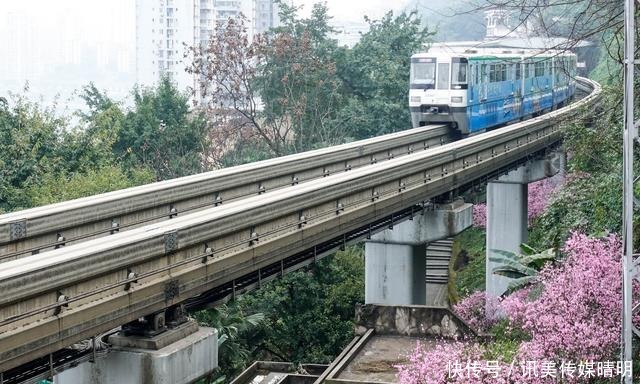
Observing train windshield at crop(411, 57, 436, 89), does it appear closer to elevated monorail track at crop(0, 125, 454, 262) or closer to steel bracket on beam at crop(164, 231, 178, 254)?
elevated monorail track at crop(0, 125, 454, 262)

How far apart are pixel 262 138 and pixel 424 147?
1425 cm

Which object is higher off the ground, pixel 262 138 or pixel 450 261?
pixel 262 138

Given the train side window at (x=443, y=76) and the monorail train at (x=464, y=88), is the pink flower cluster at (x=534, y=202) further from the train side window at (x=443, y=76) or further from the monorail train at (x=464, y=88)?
the train side window at (x=443, y=76)

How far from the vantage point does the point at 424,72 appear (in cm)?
Result: 2838

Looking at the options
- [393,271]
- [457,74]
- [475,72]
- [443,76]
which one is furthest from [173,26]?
[393,271]

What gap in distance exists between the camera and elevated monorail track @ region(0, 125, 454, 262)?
469 inches

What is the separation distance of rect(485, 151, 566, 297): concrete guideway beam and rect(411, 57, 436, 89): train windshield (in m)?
4.09

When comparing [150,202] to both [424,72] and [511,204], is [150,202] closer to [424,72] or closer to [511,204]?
→ [424,72]

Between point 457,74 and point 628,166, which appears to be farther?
point 457,74

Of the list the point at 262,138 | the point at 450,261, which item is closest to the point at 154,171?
the point at 262,138

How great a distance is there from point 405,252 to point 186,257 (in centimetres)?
1082

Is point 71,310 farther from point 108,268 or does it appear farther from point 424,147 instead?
point 424,147

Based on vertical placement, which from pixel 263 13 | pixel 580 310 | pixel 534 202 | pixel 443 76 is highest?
pixel 263 13

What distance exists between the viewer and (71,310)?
8.84 metres
